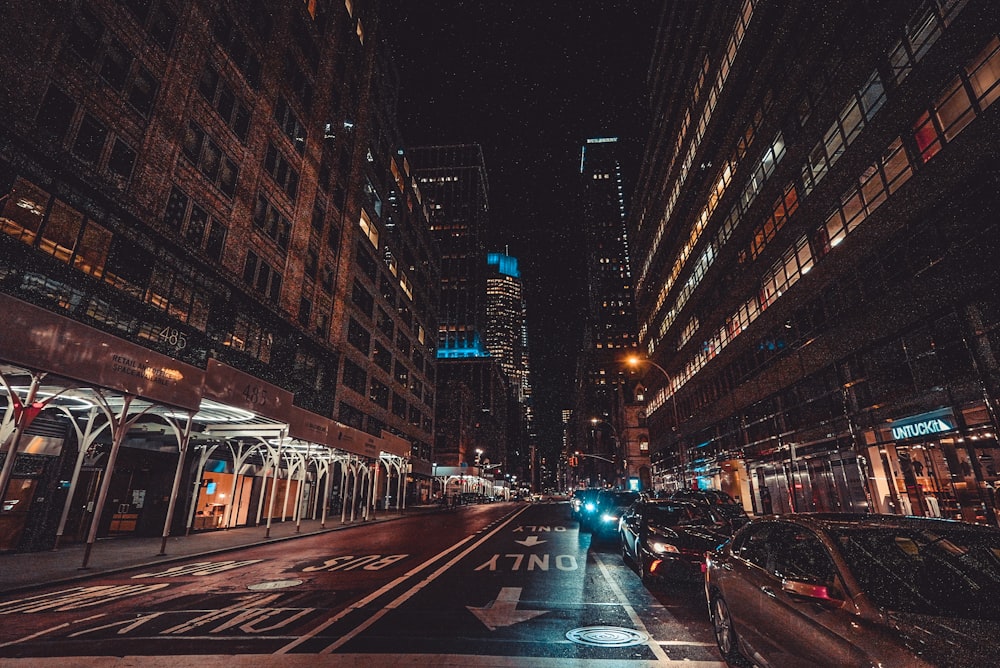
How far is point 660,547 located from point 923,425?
13604mm

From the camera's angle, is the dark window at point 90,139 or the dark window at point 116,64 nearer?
the dark window at point 90,139

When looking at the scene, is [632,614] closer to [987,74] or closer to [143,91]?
[987,74]

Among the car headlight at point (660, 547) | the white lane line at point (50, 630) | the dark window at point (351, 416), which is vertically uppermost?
the dark window at point (351, 416)

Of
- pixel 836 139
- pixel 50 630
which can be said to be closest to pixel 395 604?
pixel 50 630

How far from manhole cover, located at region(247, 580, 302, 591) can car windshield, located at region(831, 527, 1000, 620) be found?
904 centimetres

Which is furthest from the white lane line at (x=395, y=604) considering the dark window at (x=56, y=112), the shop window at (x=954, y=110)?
the dark window at (x=56, y=112)

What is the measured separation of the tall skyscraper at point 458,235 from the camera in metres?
142

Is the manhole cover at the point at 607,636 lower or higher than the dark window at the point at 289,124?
lower

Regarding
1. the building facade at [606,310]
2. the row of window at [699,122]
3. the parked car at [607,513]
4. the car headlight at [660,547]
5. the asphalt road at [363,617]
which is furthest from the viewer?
the building facade at [606,310]

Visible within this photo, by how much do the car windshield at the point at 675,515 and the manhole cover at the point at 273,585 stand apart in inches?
290

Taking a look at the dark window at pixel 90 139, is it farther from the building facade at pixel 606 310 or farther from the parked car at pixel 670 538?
the building facade at pixel 606 310

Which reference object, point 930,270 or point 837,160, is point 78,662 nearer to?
point 930,270

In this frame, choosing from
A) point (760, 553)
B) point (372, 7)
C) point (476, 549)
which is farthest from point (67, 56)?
point (372, 7)

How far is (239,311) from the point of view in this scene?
26422 mm
